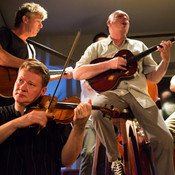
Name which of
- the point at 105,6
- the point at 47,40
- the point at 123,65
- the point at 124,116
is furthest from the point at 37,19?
the point at 47,40

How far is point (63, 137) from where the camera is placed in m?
1.08

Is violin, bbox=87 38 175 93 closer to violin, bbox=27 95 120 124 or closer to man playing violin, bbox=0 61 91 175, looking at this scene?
violin, bbox=27 95 120 124

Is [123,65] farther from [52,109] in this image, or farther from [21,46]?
[21,46]

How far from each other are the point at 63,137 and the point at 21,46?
1179 millimetres

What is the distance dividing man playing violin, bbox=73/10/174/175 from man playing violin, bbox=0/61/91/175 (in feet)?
1.60

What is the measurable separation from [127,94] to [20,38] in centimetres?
114

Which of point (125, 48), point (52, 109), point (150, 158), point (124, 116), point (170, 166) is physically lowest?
point (150, 158)

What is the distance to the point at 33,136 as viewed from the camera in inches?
38.6

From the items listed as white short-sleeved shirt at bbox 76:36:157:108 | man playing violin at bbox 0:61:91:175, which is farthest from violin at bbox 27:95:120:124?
white short-sleeved shirt at bbox 76:36:157:108

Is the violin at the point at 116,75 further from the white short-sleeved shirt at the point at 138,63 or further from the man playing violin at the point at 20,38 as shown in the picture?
the man playing violin at the point at 20,38

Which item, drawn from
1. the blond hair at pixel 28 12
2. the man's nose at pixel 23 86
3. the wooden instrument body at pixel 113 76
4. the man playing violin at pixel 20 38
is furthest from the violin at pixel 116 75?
the blond hair at pixel 28 12

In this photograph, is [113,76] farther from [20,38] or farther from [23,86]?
[20,38]

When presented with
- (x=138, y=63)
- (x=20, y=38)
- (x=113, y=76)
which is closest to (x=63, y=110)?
Answer: (x=113, y=76)

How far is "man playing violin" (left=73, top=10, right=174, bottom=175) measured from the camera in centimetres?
143
